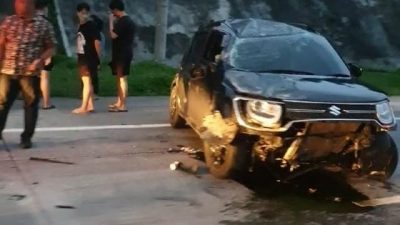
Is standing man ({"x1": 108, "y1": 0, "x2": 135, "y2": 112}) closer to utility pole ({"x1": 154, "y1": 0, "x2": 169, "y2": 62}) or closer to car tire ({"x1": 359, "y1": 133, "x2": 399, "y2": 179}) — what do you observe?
car tire ({"x1": 359, "y1": 133, "x2": 399, "y2": 179})

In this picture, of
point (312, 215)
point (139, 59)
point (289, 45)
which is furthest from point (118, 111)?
point (139, 59)

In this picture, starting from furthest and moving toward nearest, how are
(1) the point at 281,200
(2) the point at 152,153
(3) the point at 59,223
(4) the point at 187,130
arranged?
(4) the point at 187,130
(2) the point at 152,153
(1) the point at 281,200
(3) the point at 59,223

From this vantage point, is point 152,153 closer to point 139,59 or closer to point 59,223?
point 59,223

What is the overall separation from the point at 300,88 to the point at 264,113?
1.66 feet

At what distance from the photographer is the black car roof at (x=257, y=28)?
886 centimetres

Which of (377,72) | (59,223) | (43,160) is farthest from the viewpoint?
(377,72)

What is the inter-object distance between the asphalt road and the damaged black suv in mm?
278

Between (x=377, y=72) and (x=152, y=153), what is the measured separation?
40.8 ft

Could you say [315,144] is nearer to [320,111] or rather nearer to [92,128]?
[320,111]

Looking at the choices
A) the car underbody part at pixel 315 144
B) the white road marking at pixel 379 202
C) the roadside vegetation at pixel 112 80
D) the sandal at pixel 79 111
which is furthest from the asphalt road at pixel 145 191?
the roadside vegetation at pixel 112 80

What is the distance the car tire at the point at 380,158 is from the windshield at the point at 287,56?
1051 mm

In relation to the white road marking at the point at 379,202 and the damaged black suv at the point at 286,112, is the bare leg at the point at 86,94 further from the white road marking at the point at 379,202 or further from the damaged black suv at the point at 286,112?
the white road marking at the point at 379,202

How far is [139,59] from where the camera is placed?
18.5 meters

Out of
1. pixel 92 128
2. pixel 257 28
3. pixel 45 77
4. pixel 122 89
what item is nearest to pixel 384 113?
pixel 257 28
